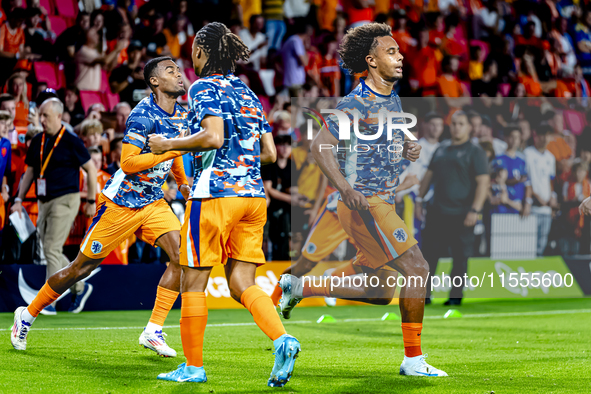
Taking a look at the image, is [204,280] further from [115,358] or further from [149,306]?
[149,306]

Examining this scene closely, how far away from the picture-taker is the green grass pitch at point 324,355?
492 cm

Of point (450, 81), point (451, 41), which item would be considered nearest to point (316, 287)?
point (450, 81)

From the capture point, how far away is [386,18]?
647 inches

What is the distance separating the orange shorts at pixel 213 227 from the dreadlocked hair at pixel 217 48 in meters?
0.83

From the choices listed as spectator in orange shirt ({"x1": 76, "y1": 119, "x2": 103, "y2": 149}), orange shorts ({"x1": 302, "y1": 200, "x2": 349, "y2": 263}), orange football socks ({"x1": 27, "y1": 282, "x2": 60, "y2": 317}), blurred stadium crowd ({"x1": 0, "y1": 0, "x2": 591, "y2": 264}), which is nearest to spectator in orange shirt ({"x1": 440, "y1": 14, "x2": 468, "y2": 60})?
blurred stadium crowd ({"x1": 0, "y1": 0, "x2": 591, "y2": 264})

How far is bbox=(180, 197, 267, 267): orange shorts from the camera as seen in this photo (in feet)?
15.4

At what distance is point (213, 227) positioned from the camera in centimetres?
468

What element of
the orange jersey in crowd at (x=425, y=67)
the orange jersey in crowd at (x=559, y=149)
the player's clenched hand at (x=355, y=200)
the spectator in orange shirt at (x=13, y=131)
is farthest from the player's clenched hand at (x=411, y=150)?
the orange jersey in crowd at (x=425, y=67)

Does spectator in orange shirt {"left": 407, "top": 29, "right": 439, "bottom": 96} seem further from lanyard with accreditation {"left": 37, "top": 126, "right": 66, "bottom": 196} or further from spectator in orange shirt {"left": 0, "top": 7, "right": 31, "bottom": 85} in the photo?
lanyard with accreditation {"left": 37, "top": 126, "right": 66, "bottom": 196}

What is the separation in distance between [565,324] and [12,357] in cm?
625

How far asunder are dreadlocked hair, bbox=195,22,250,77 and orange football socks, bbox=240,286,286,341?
1376 mm

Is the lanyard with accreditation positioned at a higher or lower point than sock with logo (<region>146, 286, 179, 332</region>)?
higher

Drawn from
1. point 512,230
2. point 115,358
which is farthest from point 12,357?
point 512,230

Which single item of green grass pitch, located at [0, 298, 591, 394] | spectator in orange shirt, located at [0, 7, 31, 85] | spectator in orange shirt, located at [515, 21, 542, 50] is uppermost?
spectator in orange shirt, located at [515, 21, 542, 50]
